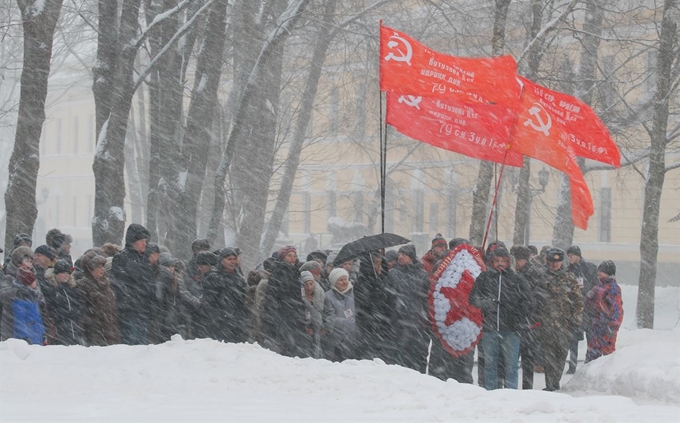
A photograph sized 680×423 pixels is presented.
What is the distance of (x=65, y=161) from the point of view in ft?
210

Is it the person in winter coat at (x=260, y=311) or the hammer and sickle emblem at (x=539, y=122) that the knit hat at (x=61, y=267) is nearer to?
the person in winter coat at (x=260, y=311)

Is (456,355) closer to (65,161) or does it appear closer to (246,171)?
(246,171)

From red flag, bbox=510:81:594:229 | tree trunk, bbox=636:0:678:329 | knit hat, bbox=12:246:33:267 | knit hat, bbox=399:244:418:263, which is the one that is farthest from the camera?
tree trunk, bbox=636:0:678:329

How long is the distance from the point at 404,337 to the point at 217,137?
1425 cm

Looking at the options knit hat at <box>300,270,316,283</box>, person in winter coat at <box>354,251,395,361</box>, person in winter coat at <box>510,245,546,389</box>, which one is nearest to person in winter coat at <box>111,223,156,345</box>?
knit hat at <box>300,270,316,283</box>

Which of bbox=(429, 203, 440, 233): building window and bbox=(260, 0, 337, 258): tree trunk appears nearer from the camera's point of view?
bbox=(260, 0, 337, 258): tree trunk

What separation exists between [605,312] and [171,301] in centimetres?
541

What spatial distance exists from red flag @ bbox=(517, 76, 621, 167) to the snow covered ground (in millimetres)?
3810

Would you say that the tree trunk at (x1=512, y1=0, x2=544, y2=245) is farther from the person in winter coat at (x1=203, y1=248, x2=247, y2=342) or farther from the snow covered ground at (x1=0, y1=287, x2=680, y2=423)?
the snow covered ground at (x1=0, y1=287, x2=680, y2=423)

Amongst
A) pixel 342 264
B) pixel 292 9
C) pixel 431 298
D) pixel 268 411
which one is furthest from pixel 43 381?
pixel 292 9

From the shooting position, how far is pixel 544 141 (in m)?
12.1

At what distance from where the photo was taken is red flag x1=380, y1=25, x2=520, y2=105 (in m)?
11.2

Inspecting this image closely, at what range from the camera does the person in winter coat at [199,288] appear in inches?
391

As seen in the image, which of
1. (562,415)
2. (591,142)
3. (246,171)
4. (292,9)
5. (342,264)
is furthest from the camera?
(246,171)
